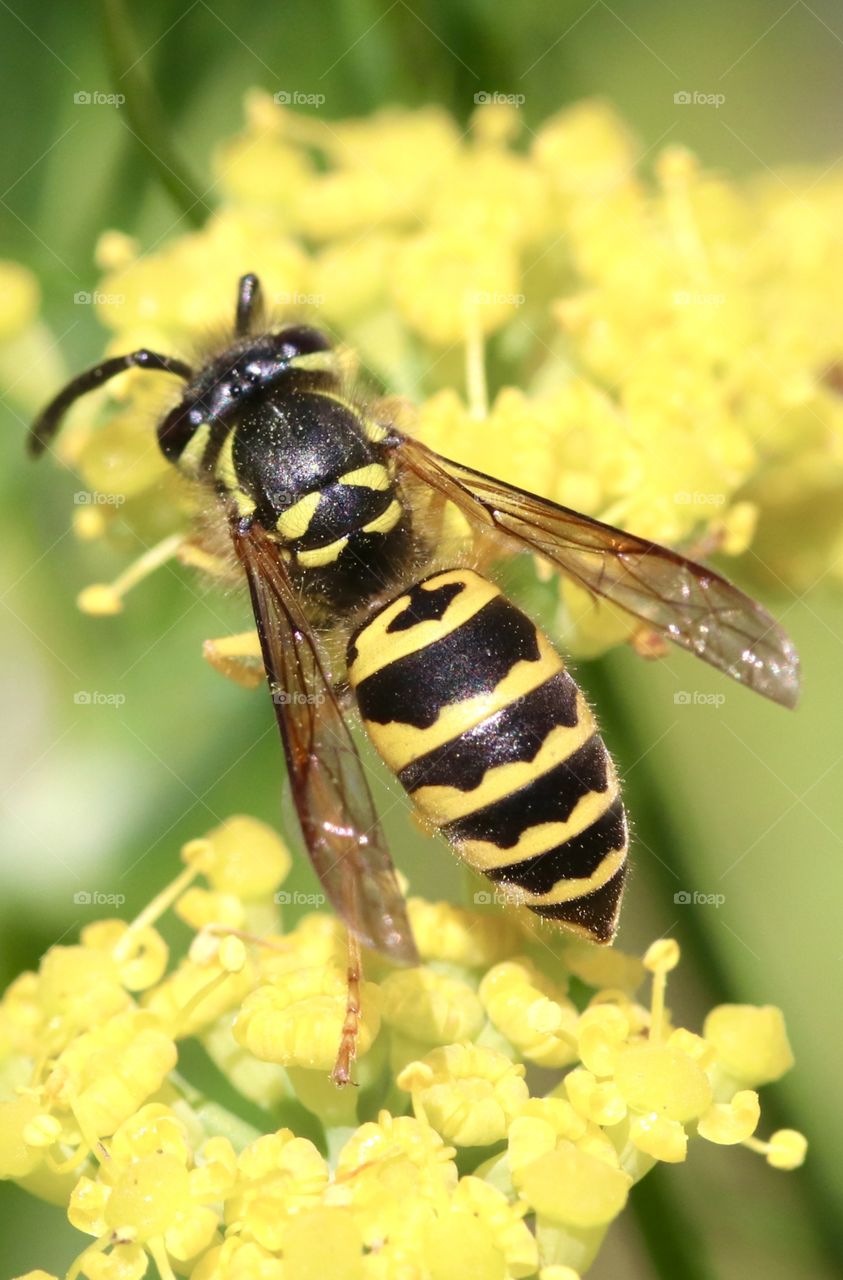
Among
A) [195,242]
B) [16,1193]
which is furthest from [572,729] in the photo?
[195,242]

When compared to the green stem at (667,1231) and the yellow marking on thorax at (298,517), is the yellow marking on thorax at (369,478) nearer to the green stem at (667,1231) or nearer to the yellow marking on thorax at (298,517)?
the yellow marking on thorax at (298,517)

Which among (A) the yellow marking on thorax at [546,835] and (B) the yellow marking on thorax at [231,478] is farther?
(B) the yellow marking on thorax at [231,478]

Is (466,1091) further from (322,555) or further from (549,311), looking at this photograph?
(549,311)

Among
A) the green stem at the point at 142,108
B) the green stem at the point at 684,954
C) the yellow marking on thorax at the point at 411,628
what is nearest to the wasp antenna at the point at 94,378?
the green stem at the point at 142,108

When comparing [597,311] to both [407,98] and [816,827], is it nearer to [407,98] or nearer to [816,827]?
[407,98]

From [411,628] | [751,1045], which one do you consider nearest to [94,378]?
[411,628]
